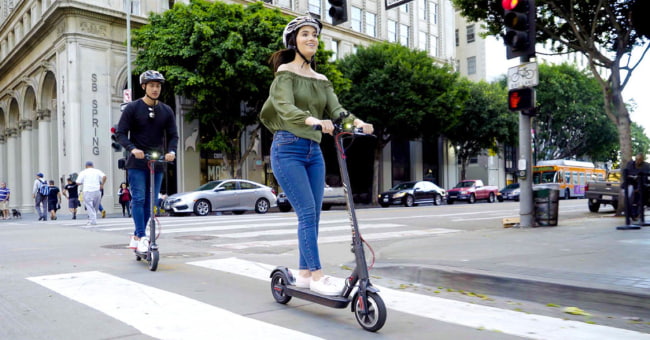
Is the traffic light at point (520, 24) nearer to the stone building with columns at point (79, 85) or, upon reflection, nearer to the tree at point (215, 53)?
the tree at point (215, 53)

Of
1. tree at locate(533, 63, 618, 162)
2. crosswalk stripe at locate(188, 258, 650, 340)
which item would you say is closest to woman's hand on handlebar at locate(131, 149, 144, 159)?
crosswalk stripe at locate(188, 258, 650, 340)

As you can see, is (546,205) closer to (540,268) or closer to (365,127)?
(540,268)

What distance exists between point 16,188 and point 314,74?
133ft

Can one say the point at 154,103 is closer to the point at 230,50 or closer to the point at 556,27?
the point at 556,27

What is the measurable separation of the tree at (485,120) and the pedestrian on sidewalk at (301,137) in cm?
3537

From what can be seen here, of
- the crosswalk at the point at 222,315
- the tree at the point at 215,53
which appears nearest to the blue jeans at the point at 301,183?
the crosswalk at the point at 222,315

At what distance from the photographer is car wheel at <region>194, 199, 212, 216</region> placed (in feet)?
62.8

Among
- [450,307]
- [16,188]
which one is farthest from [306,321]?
[16,188]

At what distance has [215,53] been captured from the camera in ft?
77.2

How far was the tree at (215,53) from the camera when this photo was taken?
23750mm

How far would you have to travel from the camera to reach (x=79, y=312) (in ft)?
12.2

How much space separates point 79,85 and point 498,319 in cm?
2604

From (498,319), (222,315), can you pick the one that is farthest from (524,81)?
(222,315)

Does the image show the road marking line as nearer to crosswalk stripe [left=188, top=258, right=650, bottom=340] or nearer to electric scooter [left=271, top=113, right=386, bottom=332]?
crosswalk stripe [left=188, top=258, right=650, bottom=340]
